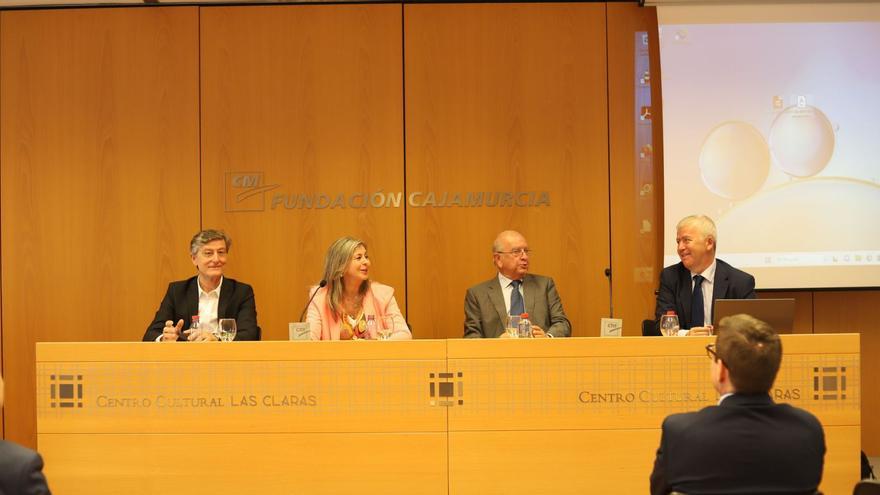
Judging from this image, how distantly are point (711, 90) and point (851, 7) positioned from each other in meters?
0.98

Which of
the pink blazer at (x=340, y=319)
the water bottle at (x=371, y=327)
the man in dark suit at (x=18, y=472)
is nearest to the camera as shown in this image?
the man in dark suit at (x=18, y=472)

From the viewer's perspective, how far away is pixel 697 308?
14.7 feet

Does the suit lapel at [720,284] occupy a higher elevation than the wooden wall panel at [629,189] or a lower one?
lower

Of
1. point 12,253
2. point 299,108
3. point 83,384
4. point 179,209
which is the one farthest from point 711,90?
point 12,253

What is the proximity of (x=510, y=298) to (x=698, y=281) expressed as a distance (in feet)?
3.31

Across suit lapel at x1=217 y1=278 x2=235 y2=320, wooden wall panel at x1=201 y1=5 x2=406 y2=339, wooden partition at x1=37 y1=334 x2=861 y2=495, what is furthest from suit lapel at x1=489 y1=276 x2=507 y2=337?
suit lapel at x1=217 y1=278 x2=235 y2=320

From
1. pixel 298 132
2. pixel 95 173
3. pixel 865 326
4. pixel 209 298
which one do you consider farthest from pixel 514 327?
pixel 95 173

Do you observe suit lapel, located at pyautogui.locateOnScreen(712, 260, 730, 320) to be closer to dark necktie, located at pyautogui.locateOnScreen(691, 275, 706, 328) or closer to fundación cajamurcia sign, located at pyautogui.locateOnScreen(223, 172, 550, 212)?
dark necktie, located at pyautogui.locateOnScreen(691, 275, 706, 328)

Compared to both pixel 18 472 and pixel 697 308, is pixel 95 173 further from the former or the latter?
pixel 18 472

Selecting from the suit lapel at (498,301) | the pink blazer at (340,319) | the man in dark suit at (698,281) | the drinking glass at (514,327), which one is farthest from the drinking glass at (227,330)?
the man in dark suit at (698,281)

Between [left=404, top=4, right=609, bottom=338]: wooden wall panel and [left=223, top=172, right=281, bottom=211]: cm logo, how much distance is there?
935 mm

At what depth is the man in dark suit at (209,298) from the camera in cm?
448

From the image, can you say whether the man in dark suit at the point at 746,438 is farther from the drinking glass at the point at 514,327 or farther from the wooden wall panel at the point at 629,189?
the wooden wall panel at the point at 629,189

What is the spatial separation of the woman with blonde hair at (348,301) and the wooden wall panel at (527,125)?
3.74 feet
